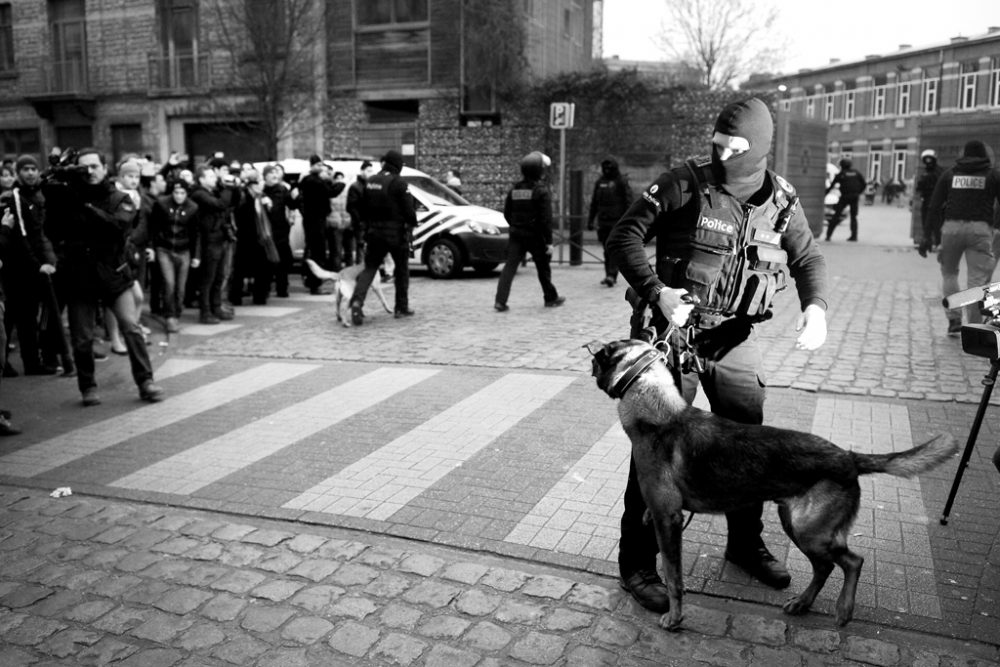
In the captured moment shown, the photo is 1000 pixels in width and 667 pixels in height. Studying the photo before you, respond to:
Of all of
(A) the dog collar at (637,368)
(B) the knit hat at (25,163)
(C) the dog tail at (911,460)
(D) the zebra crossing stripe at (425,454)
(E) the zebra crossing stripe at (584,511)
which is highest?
(B) the knit hat at (25,163)

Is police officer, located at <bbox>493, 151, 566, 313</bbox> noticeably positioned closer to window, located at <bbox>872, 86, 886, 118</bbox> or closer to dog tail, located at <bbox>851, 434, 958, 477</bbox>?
dog tail, located at <bbox>851, 434, 958, 477</bbox>

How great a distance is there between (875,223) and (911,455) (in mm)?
30367

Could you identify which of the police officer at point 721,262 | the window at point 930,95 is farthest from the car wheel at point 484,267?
the window at point 930,95

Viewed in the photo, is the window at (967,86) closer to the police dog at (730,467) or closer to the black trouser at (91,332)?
the black trouser at (91,332)

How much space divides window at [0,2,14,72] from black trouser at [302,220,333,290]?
77.5ft

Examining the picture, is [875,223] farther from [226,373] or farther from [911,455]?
[911,455]

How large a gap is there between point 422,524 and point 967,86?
61707 millimetres

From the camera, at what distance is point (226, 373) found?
8.74 meters

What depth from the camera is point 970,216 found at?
934 cm

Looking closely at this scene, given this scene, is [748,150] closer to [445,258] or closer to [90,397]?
[90,397]

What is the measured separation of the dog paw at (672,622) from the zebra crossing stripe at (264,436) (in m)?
3.07

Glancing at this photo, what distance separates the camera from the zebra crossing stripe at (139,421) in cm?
615

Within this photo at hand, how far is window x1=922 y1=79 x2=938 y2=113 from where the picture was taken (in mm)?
60312

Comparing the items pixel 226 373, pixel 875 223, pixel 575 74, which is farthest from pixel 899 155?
pixel 226 373
